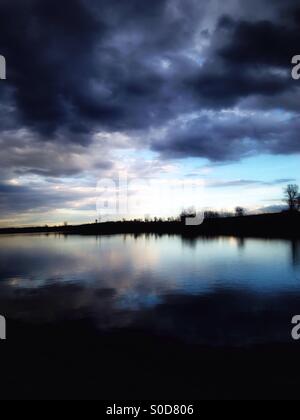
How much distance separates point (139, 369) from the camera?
11281 mm

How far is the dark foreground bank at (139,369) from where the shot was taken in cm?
994

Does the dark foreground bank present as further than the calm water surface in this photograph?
No

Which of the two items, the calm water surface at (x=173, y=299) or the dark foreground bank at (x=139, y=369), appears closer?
the dark foreground bank at (x=139, y=369)

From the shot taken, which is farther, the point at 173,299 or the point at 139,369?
the point at 173,299

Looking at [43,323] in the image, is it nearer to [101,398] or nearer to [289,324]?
[101,398]

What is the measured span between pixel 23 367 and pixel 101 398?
12.7 feet

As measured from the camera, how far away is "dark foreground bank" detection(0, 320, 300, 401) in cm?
994

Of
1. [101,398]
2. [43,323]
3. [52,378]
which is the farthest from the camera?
[43,323]

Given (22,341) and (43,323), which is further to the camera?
(43,323)
